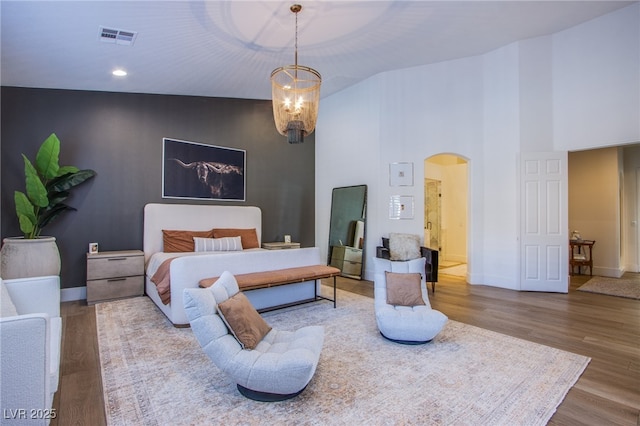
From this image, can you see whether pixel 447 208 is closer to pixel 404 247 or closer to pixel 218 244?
pixel 404 247

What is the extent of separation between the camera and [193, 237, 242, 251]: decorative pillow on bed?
5488mm

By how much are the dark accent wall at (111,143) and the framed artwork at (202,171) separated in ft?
0.37

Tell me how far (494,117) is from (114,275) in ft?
22.4

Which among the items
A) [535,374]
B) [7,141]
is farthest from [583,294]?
[7,141]

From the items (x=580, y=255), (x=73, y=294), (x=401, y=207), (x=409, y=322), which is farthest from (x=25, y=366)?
(x=580, y=255)

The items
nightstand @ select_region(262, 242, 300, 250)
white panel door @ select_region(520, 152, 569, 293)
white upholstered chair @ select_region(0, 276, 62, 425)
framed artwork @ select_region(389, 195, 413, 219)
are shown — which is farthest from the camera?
nightstand @ select_region(262, 242, 300, 250)

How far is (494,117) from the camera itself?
576 centimetres

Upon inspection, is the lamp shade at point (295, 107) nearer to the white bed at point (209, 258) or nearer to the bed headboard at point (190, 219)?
the white bed at point (209, 258)

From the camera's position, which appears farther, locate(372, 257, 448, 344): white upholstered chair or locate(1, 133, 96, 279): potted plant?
locate(1, 133, 96, 279): potted plant

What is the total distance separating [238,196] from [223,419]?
4.93 metres

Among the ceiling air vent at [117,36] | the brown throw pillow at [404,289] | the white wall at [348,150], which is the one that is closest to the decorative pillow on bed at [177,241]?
the ceiling air vent at [117,36]

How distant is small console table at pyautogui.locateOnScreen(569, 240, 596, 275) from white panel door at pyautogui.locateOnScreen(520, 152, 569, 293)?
1.90 meters

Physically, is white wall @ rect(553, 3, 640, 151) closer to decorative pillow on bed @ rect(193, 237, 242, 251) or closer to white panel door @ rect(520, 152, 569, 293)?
white panel door @ rect(520, 152, 569, 293)

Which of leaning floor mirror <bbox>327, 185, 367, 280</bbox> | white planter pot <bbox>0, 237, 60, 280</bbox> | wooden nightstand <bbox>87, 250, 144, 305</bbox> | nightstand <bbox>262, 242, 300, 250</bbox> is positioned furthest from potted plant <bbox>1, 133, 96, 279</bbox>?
leaning floor mirror <bbox>327, 185, 367, 280</bbox>
